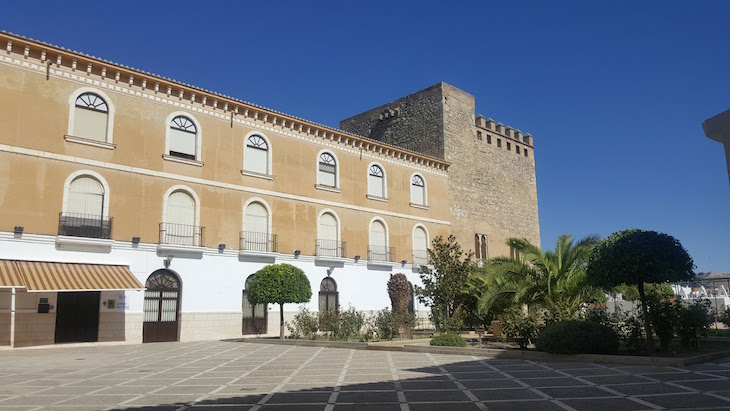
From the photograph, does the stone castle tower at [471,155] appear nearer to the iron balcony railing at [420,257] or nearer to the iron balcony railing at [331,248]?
the iron balcony railing at [420,257]

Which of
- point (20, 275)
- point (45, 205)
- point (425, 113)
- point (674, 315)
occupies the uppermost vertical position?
point (425, 113)

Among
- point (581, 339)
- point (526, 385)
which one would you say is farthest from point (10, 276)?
point (581, 339)

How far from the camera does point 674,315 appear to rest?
13102 mm

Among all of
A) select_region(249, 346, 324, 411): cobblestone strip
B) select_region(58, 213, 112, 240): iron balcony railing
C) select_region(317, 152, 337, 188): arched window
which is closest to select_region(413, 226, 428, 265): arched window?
select_region(317, 152, 337, 188): arched window

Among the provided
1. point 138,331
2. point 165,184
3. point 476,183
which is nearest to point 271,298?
point 138,331

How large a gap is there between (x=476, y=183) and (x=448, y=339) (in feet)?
77.5

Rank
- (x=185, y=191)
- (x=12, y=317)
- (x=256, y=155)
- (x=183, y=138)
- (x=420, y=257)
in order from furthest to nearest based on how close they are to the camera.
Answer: (x=420, y=257)
(x=256, y=155)
(x=183, y=138)
(x=185, y=191)
(x=12, y=317)

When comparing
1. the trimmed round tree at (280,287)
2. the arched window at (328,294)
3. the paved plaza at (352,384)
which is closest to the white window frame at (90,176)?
the trimmed round tree at (280,287)

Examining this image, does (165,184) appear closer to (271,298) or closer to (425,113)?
(271,298)

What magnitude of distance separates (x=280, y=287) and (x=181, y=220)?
18.7 feet

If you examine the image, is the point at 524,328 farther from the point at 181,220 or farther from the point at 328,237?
the point at 328,237

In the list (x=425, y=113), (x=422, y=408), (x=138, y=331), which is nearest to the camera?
(x=422, y=408)

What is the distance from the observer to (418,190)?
3381cm

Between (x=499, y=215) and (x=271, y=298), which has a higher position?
(x=499, y=215)
